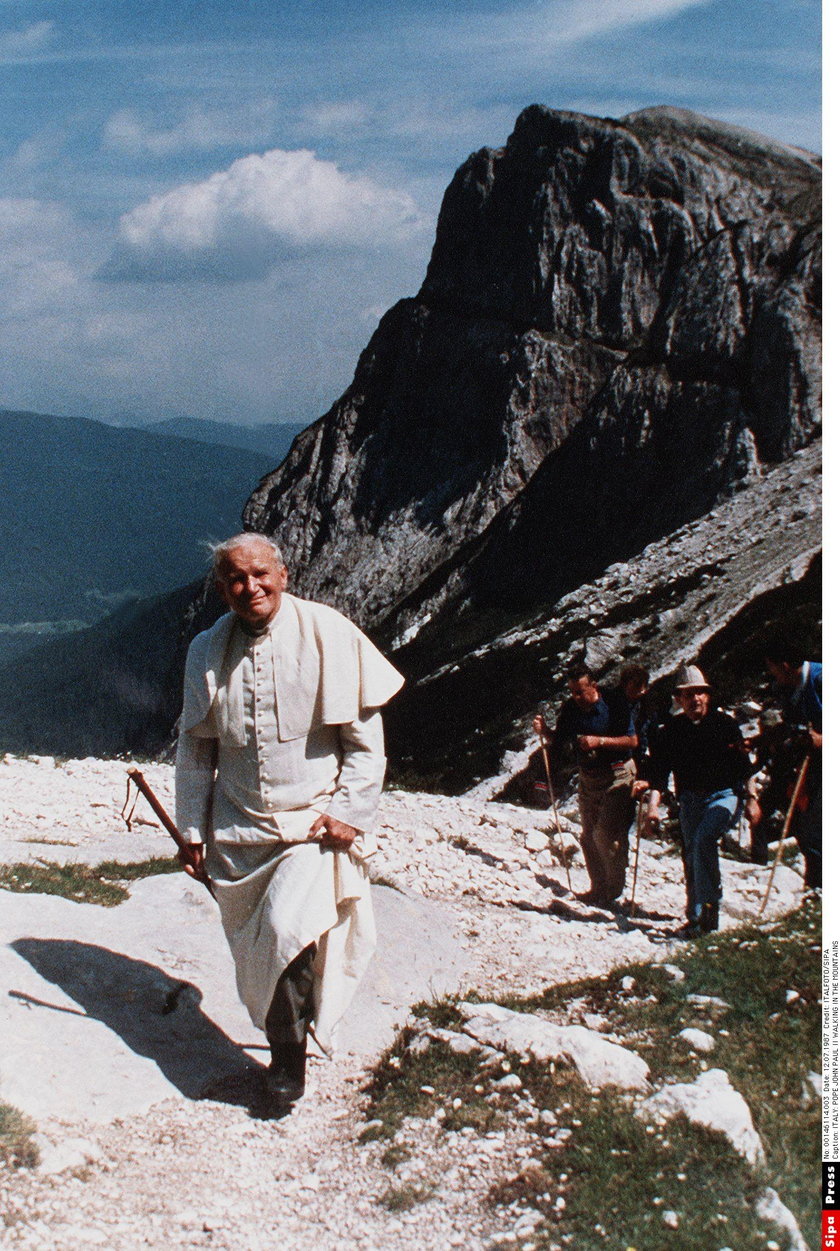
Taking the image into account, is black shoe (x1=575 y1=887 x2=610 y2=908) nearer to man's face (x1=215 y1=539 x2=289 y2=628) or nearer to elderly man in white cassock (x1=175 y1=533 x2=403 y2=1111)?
elderly man in white cassock (x1=175 y1=533 x2=403 y2=1111)

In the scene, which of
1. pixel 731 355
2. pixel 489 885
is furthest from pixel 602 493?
pixel 489 885

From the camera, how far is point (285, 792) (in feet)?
20.1

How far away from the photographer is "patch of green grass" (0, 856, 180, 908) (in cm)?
892

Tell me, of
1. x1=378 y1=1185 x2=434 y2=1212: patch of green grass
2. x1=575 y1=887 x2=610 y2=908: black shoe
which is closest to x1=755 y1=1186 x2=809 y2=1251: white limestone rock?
x1=378 y1=1185 x2=434 y2=1212: patch of green grass

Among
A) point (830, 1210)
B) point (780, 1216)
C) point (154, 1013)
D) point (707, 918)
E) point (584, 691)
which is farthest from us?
point (584, 691)

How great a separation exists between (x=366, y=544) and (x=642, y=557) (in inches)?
1984

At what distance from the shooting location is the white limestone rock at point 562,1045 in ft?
18.4

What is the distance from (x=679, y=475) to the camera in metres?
99.6

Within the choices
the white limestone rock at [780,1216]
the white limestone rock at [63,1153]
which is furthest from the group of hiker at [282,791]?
the white limestone rock at [780,1216]

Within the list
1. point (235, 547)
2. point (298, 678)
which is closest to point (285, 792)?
point (298, 678)

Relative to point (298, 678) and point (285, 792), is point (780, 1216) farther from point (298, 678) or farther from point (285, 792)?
point (298, 678)

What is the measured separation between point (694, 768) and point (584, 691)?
4.70 ft

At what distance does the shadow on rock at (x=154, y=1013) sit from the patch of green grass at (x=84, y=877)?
1365 mm

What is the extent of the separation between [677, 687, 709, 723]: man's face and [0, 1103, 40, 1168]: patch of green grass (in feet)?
20.0
